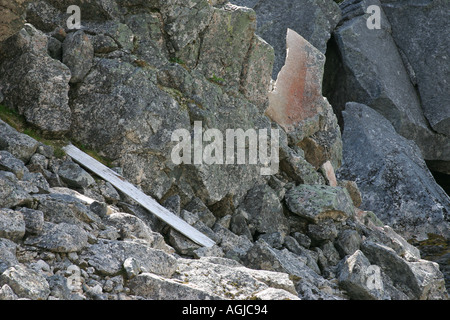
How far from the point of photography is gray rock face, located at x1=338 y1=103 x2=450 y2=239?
1101 inches

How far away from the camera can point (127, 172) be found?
15281mm

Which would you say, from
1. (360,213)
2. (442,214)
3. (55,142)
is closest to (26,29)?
(55,142)

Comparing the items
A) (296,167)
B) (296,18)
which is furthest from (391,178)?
(296,167)

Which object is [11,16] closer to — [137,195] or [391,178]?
[137,195]

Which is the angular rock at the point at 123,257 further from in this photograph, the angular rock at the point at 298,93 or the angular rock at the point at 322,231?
the angular rock at the point at 298,93

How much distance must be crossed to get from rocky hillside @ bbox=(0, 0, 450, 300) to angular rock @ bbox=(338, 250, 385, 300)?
1.3 inches

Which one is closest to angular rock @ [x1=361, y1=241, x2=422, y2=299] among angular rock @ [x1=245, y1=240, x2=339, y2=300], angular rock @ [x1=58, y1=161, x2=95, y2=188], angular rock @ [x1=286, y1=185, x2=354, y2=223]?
angular rock @ [x1=286, y1=185, x2=354, y2=223]

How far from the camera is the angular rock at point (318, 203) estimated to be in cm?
Result: 1738

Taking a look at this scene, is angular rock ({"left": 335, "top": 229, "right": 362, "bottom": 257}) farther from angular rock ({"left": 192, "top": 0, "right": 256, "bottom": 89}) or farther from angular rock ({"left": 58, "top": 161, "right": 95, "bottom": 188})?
angular rock ({"left": 58, "top": 161, "right": 95, "bottom": 188})

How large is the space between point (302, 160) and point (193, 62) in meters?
4.69

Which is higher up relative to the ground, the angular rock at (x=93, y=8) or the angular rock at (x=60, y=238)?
the angular rock at (x=93, y=8)

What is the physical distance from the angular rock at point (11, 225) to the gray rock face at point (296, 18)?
80.0 ft

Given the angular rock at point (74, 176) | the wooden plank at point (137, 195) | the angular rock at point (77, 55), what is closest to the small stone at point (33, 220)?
the angular rock at point (74, 176)

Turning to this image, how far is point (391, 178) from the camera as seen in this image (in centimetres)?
2894
